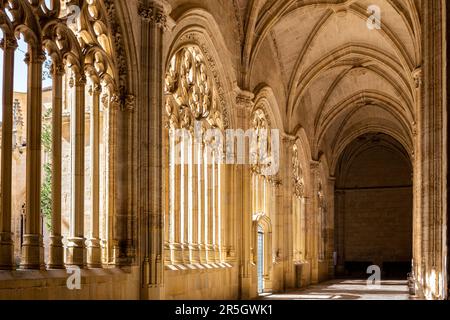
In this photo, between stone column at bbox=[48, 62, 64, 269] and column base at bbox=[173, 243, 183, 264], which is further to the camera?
column base at bbox=[173, 243, 183, 264]

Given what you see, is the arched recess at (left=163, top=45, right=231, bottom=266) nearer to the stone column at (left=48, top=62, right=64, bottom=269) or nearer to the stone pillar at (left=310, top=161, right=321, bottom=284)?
the stone column at (left=48, top=62, right=64, bottom=269)

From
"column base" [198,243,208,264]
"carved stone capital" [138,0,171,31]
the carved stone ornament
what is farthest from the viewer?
the carved stone ornament

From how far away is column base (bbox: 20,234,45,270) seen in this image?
362 inches

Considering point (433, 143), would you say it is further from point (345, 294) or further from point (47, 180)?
point (47, 180)

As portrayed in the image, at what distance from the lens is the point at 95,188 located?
11242 millimetres

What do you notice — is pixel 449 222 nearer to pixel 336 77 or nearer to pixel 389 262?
pixel 336 77

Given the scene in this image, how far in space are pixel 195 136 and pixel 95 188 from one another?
17.2 feet

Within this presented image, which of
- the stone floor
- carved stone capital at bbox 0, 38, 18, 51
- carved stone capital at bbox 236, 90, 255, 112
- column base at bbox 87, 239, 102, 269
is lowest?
the stone floor

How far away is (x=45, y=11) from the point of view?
995 cm

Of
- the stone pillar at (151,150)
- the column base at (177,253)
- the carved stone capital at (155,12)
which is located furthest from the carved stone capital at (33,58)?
the column base at (177,253)

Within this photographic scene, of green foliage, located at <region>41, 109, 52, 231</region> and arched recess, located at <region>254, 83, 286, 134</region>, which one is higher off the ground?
arched recess, located at <region>254, 83, 286, 134</region>

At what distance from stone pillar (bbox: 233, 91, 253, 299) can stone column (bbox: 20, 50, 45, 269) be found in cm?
911

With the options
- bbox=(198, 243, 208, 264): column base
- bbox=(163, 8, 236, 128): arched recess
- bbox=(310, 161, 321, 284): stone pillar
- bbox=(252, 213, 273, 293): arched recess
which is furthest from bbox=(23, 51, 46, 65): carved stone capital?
bbox=(310, 161, 321, 284): stone pillar

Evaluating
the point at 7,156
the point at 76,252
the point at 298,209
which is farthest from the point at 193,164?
the point at 298,209
